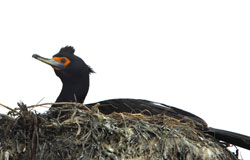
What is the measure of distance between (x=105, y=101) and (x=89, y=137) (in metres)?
1.22

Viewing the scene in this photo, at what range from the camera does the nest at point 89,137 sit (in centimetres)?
565

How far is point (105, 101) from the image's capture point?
6.93 m

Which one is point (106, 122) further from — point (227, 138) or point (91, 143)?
point (227, 138)

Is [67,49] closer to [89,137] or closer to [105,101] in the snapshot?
[105,101]

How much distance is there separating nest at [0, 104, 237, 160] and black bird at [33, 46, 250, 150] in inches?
16.8

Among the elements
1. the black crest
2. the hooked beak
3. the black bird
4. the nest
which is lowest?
the nest

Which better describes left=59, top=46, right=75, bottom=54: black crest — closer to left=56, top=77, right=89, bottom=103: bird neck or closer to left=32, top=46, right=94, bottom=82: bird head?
left=32, top=46, right=94, bottom=82: bird head

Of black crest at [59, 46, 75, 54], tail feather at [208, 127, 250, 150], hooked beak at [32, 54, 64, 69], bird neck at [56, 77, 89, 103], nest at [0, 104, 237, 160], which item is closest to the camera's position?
nest at [0, 104, 237, 160]

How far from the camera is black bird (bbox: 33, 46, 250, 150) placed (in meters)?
6.66

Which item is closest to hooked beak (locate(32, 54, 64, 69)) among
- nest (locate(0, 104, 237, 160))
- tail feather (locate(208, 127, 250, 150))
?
nest (locate(0, 104, 237, 160))

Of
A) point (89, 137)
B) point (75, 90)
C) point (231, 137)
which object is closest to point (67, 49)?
point (75, 90)

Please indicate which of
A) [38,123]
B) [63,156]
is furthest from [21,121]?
[63,156]

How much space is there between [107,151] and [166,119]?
93 cm

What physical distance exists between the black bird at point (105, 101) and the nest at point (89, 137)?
426mm
